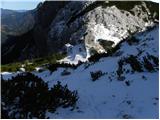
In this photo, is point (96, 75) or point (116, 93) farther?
point (96, 75)

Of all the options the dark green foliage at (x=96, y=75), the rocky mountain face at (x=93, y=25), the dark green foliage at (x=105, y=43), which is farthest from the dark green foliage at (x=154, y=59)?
the dark green foliage at (x=105, y=43)

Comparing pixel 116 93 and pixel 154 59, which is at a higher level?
pixel 154 59

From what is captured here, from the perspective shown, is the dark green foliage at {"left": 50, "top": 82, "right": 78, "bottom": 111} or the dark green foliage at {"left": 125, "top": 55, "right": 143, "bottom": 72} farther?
the dark green foliage at {"left": 125, "top": 55, "right": 143, "bottom": 72}

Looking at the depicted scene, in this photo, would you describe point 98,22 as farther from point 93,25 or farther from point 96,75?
point 96,75

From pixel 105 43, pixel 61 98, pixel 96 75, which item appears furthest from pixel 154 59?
pixel 105 43

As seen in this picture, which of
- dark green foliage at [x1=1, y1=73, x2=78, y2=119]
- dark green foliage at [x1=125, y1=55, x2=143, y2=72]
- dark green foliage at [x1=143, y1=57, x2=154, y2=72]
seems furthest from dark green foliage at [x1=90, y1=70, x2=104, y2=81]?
dark green foliage at [x1=1, y1=73, x2=78, y2=119]

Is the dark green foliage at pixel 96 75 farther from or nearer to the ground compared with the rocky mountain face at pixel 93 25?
nearer to the ground

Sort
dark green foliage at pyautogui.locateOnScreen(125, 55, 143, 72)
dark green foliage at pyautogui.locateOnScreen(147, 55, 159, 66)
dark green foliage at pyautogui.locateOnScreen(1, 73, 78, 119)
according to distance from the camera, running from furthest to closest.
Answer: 1. dark green foliage at pyautogui.locateOnScreen(147, 55, 159, 66)
2. dark green foliage at pyautogui.locateOnScreen(125, 55, 143, 72)
3. dark green foliage at pyautogui.locateOnScreen(1, 73, 78, 119)

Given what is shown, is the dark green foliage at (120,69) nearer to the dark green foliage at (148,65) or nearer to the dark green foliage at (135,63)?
the dark green foliage at (135,63)

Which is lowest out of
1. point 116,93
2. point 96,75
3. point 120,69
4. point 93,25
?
point 116,93

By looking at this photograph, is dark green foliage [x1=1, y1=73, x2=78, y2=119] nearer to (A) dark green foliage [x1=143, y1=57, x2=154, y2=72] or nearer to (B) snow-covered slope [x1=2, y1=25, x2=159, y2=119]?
(B) snow-covered slope [x1=2, y1=25, x2=159, y2=119]
